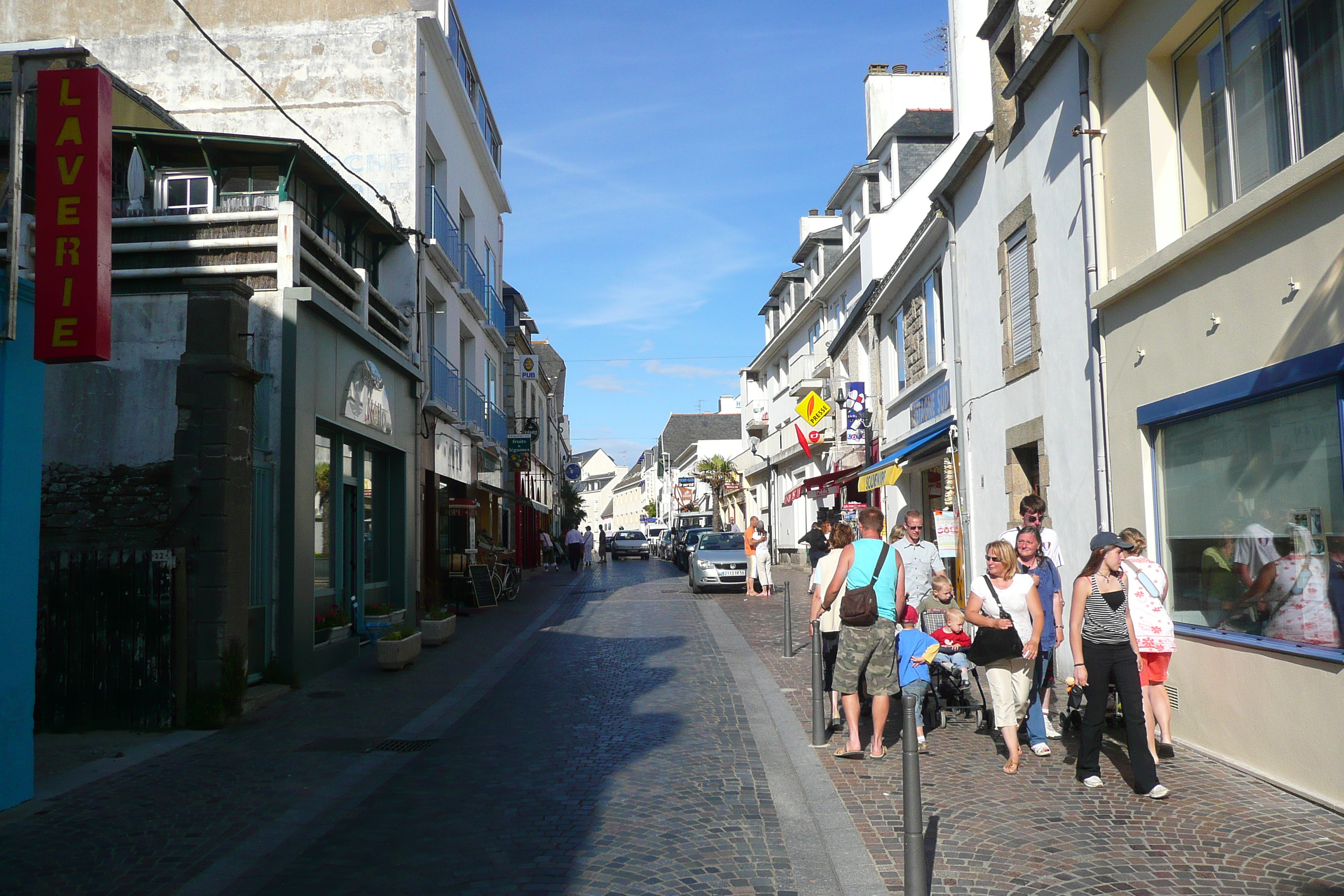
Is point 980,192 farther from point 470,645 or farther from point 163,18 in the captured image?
point 163,18

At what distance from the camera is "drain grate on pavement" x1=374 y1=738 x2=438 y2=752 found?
25.8 feet

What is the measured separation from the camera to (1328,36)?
6.37 metres

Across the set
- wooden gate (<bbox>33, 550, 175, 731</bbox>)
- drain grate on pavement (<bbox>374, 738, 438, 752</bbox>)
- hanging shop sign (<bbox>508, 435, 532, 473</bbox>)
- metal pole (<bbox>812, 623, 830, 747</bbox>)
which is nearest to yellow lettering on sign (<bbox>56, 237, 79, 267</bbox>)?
wooden gate (<bbox>33, 550, 175, 731</bbox>)

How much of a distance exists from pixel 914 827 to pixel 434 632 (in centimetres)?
1104

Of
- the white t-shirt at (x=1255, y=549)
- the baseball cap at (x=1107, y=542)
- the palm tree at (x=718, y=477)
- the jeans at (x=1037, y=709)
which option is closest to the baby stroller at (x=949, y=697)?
the jeans at (x=1037, y=709)

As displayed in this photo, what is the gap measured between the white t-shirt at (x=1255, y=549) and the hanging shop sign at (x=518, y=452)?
24729 millimetres

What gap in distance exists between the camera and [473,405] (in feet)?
79.8

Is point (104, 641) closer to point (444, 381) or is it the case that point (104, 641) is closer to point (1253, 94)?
point (1253, 94)

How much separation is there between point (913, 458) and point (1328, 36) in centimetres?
1140

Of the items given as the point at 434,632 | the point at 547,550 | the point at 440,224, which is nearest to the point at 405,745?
the point at 434,632

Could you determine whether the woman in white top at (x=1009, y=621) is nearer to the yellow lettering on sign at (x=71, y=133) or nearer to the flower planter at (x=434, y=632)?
the yellow lettering on sign at (x=71, y=133)

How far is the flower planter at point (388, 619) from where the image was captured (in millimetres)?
14055

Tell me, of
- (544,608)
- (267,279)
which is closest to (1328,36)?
(267,279)

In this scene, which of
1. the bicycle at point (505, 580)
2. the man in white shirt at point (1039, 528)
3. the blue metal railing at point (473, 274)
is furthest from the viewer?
the blue metal railing at point (473, 274)
